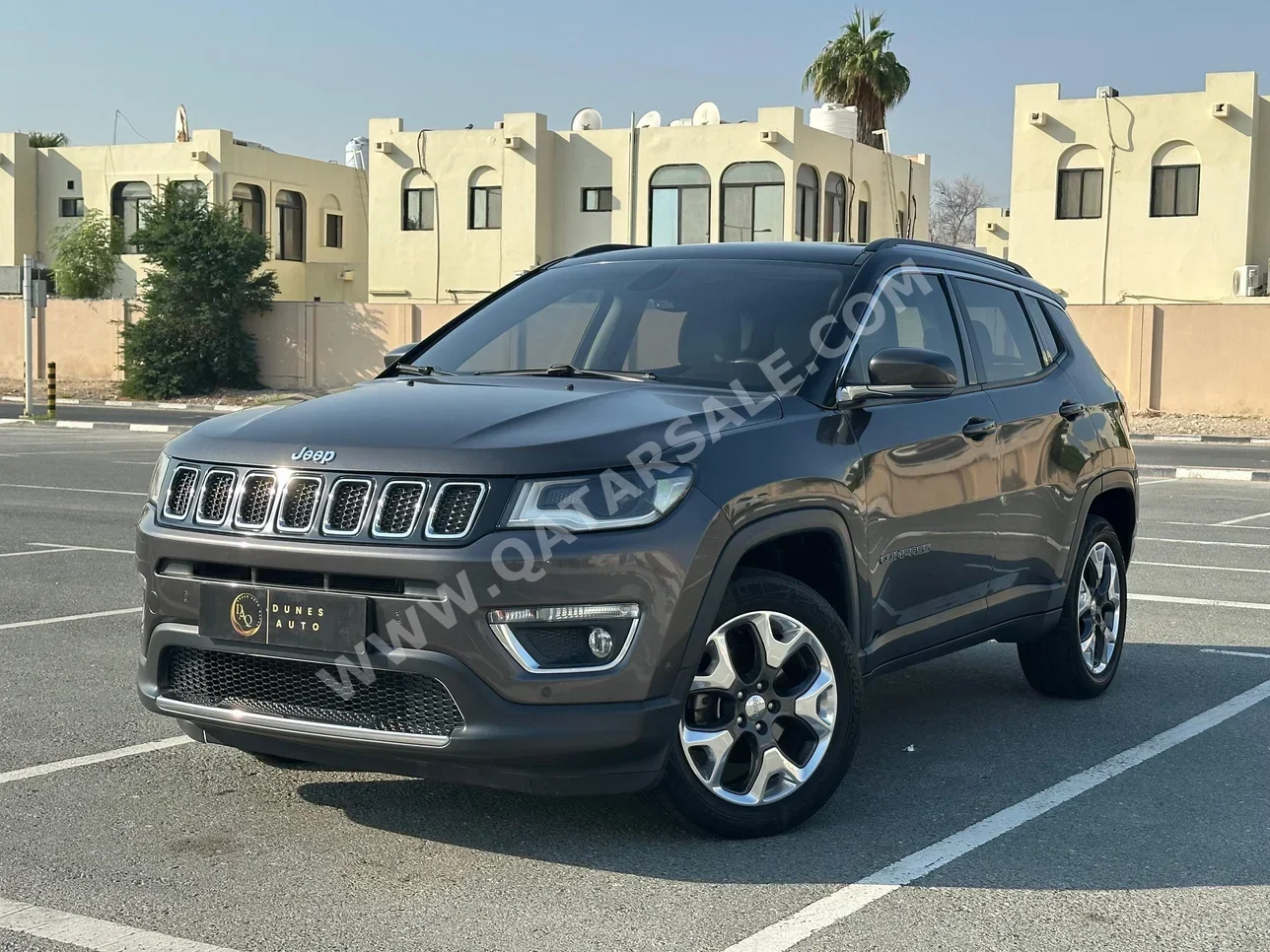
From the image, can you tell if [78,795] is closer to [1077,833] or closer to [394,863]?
[394,863]

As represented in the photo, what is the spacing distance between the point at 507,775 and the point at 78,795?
1.74 metres

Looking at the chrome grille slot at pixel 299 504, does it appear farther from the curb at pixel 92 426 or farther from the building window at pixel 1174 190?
the building window at pixel 1174 190

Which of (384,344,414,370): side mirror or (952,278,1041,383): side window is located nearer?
(384,344,414,370): side mirror

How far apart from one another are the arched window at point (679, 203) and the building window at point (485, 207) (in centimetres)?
448

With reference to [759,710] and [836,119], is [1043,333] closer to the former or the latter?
[759,710]

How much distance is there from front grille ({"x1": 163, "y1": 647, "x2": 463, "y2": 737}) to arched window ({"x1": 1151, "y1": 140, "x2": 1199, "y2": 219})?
38418 millimetres

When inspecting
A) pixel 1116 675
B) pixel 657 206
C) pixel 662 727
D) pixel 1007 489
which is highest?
pixel 657 206

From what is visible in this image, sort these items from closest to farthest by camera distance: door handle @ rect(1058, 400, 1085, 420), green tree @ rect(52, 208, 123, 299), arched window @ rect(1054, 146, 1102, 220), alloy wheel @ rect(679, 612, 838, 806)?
alloy wheel @ rect(679, 612, 838, 806)
door handle @ rect(1058, 400, 1085, 420)
arched window @ rect(1054, 146, 1102, 220)
green tree @ rect(52, 208, 123, 299)

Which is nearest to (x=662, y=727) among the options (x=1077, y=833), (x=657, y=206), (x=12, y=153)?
(x=1077, y=833)

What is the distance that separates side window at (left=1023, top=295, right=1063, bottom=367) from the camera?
6.80m

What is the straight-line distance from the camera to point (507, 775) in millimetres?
4246

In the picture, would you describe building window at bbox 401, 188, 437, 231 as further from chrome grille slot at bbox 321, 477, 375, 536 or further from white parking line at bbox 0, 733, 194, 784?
chrome grille slot at bbox 321, 477, 375, 536

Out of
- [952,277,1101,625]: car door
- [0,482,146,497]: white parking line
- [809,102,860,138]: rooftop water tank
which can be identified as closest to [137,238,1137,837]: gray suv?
[952,277,1101,625]: car door

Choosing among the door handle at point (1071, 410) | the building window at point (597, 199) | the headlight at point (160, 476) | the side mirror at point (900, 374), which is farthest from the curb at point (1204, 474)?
the building window at point (597, 199)
